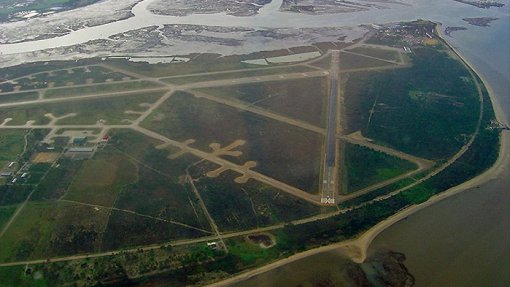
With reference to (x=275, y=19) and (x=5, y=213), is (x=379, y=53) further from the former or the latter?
(x=5, y=213)

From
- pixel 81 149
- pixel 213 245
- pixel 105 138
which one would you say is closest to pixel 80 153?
pixel 81 149

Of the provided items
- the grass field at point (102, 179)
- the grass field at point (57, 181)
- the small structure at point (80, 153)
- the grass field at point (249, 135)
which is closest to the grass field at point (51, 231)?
the grass field at point (57, 181)

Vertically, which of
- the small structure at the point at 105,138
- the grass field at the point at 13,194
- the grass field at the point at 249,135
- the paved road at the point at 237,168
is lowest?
the grass field at the point at 13,194

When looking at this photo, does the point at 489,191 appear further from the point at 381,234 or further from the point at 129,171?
the point at 129,171

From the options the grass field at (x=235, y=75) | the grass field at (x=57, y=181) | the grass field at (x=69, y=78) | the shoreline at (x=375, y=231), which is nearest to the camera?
the shoreline at (x=375, y=231)

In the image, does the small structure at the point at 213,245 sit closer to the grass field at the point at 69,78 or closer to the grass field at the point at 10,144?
the grass field at the point at 10,144
